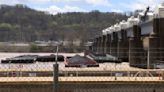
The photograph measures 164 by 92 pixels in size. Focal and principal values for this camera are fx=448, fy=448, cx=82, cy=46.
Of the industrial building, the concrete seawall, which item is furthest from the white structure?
the concrete seawall

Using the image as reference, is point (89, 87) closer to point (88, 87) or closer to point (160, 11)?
point (88, 87)

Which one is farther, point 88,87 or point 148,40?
point 148,40

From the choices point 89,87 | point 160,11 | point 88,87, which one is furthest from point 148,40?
point 88,87

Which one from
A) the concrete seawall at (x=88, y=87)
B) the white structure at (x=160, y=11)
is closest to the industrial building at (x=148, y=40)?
the white structure at (x=160, y=11)

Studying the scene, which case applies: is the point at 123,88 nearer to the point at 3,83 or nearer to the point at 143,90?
the point at 143,90

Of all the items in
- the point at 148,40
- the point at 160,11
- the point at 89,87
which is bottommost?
the point at 89,87

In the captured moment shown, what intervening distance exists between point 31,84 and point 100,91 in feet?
5.84

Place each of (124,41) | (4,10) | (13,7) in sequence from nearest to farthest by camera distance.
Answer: (124,41) → (4,10) → (13,7)

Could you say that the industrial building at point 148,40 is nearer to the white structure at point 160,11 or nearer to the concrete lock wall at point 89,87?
the white structure at point 160,11

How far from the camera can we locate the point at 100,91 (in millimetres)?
11453

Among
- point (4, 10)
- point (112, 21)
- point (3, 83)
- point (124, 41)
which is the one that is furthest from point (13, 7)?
point (3, 83)

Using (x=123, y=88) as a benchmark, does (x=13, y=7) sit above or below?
above

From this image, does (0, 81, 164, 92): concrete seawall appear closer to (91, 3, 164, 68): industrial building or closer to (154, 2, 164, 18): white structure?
(91, 3, 164, 68): industrial building

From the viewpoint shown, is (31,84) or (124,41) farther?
(124,41)
